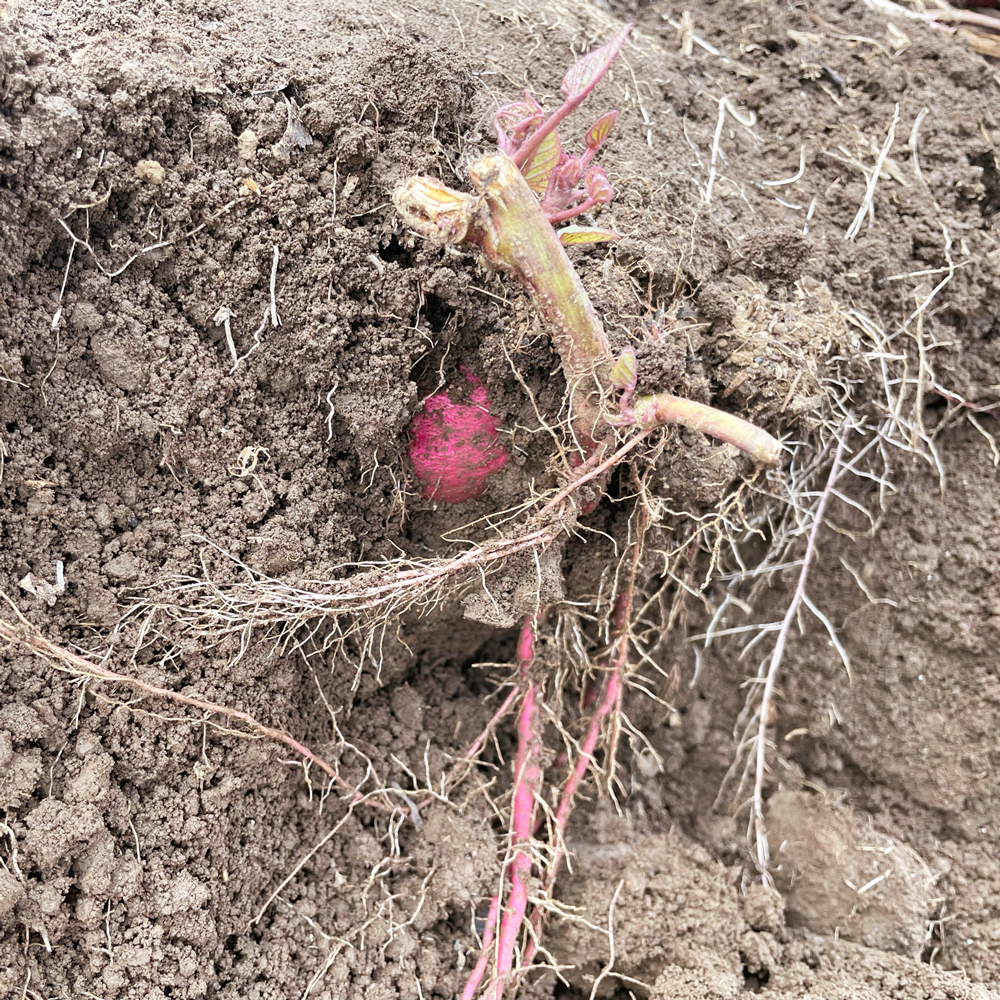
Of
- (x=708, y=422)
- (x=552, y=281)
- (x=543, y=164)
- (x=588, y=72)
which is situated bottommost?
(x=708, y=422)

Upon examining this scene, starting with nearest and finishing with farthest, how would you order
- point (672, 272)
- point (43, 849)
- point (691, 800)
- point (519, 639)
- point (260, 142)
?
1. point (43, 849)
2. point (260, 142)
3. point (672, 272)
4. point (519, 639)
5. point (691, 800)

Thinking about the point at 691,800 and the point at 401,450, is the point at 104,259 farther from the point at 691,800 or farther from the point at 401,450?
the point at 691,800

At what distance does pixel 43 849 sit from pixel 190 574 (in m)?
0.38

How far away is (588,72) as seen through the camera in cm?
106

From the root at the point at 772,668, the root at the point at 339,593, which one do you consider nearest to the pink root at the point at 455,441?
the root at the point at 339,593

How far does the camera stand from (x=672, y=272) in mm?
1328

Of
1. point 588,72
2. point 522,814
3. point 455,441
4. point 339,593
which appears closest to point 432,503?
point 455,441

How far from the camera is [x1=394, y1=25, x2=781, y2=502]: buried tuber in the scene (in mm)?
1027

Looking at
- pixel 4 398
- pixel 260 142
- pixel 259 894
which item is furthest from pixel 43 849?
pixel 260 142

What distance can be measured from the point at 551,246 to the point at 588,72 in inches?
8.2

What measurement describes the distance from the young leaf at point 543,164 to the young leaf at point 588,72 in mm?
56

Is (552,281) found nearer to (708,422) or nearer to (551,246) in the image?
(551,246)

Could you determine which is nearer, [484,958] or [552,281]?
[552,281]

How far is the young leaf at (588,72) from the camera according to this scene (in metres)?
1.02
